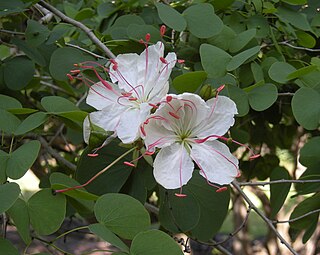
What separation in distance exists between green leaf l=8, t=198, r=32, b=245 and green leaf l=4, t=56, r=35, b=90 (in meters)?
0.38

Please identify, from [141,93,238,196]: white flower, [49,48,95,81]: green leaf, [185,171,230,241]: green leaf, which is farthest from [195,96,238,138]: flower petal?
[49,48,95,81]: green leaf

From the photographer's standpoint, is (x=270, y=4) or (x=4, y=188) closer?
(x=4, y=188)

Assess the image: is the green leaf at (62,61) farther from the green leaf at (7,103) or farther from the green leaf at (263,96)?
the green leaf at (263,96)

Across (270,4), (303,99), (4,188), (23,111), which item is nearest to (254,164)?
(270,4)

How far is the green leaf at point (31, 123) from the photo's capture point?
73 centimetres

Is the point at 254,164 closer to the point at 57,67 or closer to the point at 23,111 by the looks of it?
the point at 57,67

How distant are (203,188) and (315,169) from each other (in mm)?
228

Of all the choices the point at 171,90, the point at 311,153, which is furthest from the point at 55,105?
the point at 311,153

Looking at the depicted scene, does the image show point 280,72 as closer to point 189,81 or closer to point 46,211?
point 189,81

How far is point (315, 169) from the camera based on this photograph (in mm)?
880

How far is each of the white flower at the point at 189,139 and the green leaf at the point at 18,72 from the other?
43cm

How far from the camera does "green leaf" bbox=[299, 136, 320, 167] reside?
87 centimetres

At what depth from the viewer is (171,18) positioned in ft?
2.90

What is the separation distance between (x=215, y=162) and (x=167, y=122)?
70mm
